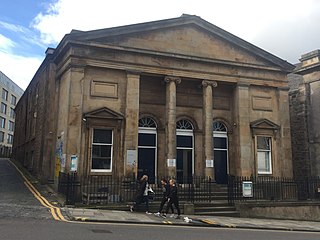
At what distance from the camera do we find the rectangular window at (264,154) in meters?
21.8

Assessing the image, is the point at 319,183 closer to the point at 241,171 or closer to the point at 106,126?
the point at 241,171

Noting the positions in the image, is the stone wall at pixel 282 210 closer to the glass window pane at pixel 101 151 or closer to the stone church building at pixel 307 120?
the stone church building at pixel 307 120

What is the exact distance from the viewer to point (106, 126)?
1850 centimetres

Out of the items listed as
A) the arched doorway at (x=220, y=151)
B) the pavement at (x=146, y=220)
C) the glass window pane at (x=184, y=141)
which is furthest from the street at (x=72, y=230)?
the arched doorway at (x=220, y=151)

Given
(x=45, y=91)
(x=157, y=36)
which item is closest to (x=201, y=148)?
(x=157, y=36)

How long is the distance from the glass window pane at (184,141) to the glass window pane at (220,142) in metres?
1.72

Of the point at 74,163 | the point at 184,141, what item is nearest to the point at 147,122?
the point at 184,141

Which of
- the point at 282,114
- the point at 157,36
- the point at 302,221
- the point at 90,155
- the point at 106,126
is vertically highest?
the point at 157,36

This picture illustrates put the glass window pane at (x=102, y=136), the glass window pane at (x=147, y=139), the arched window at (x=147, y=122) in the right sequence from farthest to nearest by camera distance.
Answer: the arched window at (x=147, y=122), the glass window pane at (x=147, y=139), the glass window pane at (x=102, y=136)

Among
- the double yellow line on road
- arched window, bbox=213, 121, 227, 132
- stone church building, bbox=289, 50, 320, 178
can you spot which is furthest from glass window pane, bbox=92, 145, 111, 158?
stone church building, bbox=289, 50, 320, 178

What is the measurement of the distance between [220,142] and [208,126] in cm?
264

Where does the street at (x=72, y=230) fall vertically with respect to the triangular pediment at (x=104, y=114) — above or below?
below

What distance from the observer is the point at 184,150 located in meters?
21.5

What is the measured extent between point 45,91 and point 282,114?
1644 cm
